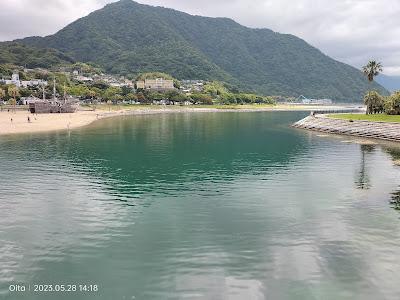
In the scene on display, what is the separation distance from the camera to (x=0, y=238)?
84.2 ft

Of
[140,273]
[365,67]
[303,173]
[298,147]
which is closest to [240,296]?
[140,273]

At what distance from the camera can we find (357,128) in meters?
101

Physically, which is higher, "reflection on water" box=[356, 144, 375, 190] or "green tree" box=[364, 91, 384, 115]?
"green tree" box=[364, 91, 384, 115]

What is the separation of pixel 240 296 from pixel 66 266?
1044 centimetres

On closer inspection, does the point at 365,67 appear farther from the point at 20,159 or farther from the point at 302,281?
the point at 302,281

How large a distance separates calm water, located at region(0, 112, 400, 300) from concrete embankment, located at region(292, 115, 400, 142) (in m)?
37.3

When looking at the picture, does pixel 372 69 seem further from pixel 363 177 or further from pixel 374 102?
pixel 363 177

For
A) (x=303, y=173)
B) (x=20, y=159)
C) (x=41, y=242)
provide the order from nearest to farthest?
(x=41, y=242) < (x=303, y=173) < (x=20, y=159)

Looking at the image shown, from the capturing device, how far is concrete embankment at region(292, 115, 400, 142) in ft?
291

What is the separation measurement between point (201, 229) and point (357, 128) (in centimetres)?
8580

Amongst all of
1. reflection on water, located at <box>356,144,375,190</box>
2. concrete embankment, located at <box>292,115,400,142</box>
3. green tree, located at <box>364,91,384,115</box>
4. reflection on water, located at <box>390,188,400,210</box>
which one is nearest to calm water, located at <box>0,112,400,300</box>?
reflection on water, located at <box>390,188,400,210</box>

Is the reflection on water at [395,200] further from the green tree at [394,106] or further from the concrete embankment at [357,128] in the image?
the green tree at [394,106]

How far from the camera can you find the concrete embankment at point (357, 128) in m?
88.6

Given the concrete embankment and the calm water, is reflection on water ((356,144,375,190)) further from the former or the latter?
the concrete embankment
